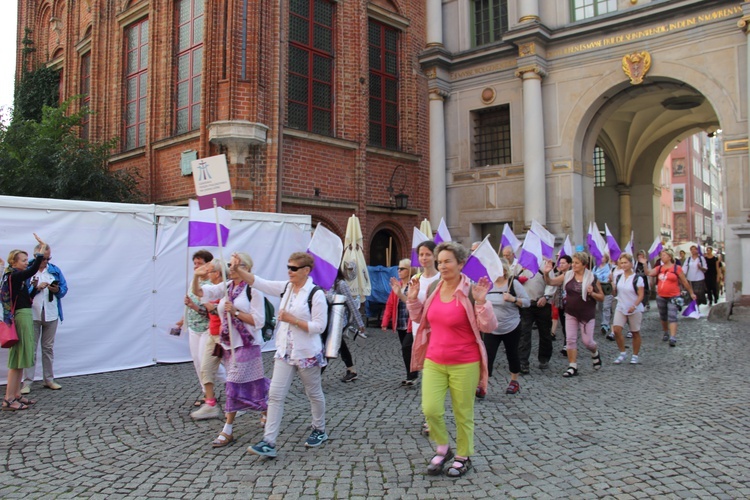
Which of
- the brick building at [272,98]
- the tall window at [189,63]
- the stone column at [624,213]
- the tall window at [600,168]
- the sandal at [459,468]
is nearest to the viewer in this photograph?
the sandal at [459,468]

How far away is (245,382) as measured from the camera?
18.0 ft

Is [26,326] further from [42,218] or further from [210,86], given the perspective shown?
[210,86]

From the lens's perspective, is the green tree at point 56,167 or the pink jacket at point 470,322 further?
the green tree at point 56,167

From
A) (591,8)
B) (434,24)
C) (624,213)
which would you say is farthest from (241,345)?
(624,213)

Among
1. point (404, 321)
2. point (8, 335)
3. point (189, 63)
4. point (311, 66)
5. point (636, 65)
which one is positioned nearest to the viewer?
point (8, 335)

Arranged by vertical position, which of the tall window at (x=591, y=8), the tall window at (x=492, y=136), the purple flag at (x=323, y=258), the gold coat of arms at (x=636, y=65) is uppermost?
the tall window at (x=591, y=8)

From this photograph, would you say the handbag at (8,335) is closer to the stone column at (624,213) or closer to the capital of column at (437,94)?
the capital of column at (437,94)

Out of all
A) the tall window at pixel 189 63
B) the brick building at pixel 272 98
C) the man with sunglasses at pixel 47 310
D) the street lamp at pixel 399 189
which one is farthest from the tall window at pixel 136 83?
the man with sunglasses at pixel 47 310

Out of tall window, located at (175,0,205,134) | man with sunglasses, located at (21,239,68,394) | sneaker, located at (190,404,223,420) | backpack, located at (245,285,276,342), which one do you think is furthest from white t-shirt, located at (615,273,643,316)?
tall window, located at (175,0,205,134)

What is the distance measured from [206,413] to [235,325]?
125 centimetres

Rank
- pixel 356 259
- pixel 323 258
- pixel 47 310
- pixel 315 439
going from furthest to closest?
pixel 356 259
pixel 47 310
pixel 323 258
pixel 315 439

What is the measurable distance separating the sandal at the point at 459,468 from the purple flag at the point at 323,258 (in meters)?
2.39

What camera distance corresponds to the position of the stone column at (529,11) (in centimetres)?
1636

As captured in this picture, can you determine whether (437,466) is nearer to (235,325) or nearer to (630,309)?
(235,325)
